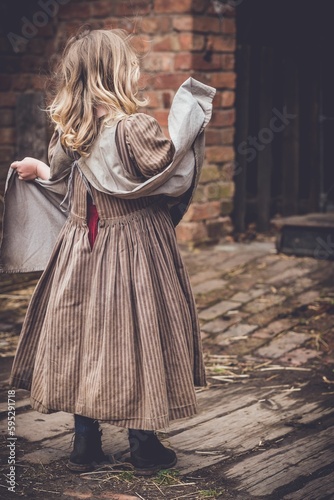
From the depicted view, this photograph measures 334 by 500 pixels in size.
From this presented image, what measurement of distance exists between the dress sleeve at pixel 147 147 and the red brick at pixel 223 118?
369 cm

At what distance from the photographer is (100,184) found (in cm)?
297

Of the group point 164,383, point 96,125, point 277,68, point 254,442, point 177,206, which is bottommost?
point 254,442

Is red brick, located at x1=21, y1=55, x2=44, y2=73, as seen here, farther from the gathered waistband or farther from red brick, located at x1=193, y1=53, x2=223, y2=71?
the gathered waistband

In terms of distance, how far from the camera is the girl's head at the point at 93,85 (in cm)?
293

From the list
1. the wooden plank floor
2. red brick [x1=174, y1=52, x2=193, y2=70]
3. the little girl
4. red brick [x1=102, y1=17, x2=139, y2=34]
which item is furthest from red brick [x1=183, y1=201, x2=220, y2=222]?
the little girl

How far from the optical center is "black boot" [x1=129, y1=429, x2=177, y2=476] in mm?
3057

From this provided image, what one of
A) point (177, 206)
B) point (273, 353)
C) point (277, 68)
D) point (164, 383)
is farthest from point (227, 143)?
point (164, 383)

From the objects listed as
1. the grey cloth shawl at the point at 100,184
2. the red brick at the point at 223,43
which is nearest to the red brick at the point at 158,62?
the red brick at the point at 223,43

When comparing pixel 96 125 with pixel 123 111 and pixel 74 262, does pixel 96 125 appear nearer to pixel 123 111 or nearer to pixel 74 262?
pixel 123 111

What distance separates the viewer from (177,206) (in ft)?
10.5

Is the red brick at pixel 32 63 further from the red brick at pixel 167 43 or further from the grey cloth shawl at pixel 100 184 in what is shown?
the grey cloth shawl at pixel 100 184

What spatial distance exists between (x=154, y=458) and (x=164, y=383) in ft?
1.09

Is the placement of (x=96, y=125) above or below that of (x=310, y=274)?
above

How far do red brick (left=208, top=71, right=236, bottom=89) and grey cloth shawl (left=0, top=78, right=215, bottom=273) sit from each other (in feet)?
11.3
